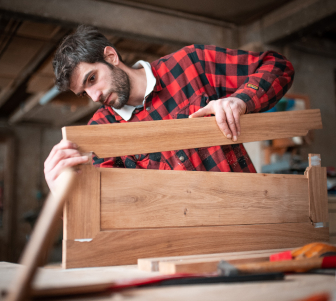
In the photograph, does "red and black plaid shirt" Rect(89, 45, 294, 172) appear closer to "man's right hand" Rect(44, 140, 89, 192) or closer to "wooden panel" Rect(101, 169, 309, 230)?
"wooden panel" Rect(101, 169, 309, 230)

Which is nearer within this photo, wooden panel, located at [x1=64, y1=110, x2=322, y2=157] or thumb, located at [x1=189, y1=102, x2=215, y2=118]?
wooden panel, located at [x1=64, y1=110, x2=322, y2=157]

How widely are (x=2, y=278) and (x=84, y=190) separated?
24 centimetres

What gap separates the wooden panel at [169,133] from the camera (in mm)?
792

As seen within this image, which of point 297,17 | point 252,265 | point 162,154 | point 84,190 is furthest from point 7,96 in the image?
point 252,265

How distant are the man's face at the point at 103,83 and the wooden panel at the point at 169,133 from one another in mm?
618

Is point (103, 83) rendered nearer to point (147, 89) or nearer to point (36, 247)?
point (147, 89)

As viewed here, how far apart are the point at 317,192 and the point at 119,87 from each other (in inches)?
34.4

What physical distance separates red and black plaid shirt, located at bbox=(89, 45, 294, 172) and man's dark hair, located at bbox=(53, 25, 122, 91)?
26cm

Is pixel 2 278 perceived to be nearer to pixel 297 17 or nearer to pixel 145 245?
pixel 145 245

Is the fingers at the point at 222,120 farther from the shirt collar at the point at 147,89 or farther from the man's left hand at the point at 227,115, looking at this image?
the shirt collar at the point at 147,89

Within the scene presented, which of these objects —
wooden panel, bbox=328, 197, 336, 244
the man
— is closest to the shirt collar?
the man

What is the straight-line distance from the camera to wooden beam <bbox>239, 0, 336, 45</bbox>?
113 inches

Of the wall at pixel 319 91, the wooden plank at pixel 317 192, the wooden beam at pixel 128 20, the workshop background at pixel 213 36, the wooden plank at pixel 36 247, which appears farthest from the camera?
the wall at pixel 319 91

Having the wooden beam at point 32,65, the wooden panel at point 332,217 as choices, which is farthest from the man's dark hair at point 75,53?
the wooden beam at point 32,65
